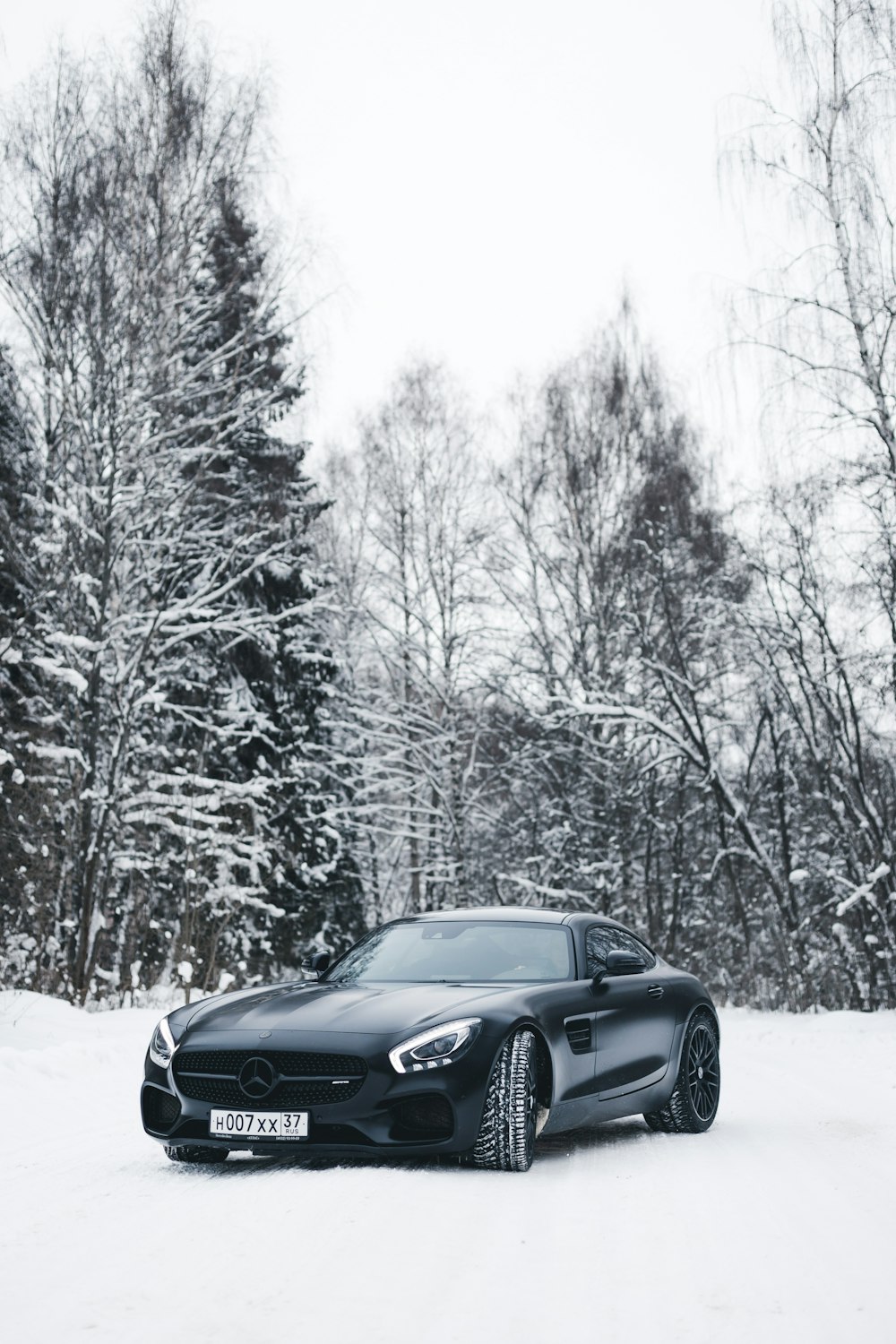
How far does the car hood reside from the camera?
6.39m

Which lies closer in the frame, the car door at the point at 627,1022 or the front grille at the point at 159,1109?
the front grille at the point at 159,1109

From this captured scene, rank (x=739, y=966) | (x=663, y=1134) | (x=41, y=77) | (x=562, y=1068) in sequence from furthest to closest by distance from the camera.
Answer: (x=739, y=966), (x=41, y=77), (x=663, y=1134), (x=562, y=1068)

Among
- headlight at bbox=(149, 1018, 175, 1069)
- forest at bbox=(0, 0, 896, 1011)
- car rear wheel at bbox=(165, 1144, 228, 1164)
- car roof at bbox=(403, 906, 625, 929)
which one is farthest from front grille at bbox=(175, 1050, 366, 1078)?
forest at bbox=(0, 0, 896, 1011)

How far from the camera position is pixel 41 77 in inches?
754

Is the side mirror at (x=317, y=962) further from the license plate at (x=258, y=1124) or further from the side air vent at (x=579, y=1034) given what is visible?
the license plate at (x=258, y=1124)

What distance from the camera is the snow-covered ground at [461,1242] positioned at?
12.6 feet

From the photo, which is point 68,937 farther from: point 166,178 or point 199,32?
point 199,32

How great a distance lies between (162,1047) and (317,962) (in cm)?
139

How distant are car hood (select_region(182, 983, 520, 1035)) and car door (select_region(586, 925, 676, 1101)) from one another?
28.6 inches

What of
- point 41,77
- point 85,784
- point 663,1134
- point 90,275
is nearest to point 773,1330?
point 663,1134

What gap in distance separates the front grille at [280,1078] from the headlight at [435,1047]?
6.5 inches

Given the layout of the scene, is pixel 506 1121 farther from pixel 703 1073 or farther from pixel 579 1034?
pixel 703 1073

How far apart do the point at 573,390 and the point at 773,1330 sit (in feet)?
89.6

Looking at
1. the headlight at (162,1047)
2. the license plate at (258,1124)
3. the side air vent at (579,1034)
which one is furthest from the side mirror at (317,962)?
the license plate at (258,1124)
